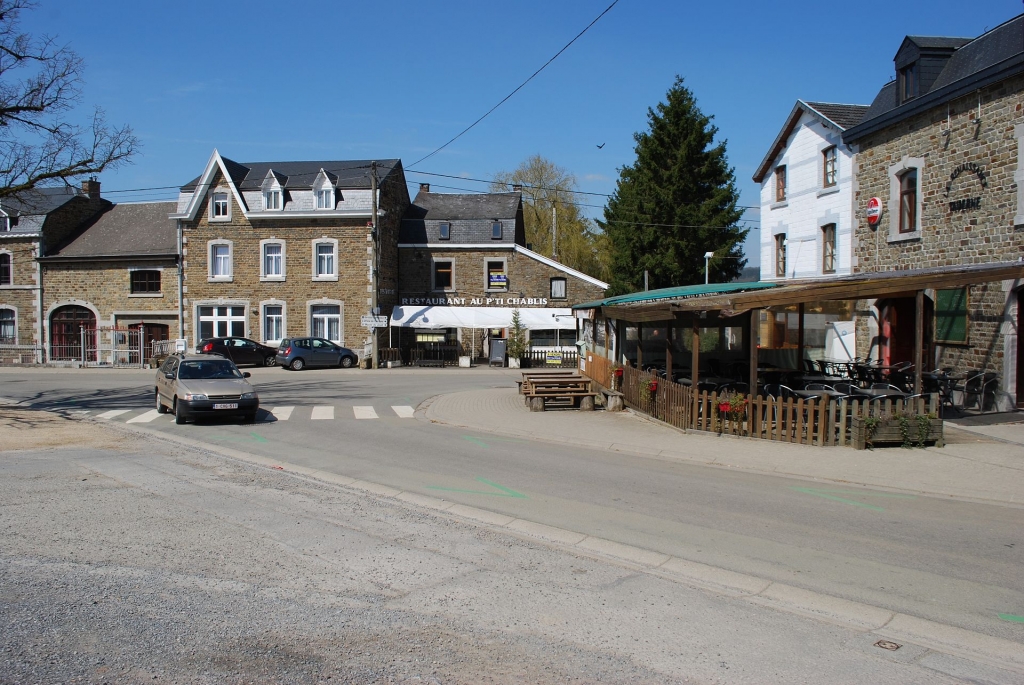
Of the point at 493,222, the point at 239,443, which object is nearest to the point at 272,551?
the point at 239,443

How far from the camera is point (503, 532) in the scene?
7898mm

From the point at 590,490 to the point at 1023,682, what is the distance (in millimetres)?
5803

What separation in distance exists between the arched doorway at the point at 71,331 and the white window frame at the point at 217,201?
9.00 metres

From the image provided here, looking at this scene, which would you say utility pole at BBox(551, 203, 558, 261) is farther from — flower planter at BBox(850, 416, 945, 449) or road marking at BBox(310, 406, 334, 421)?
flower planter at BBox(850, 416, 945, 449)

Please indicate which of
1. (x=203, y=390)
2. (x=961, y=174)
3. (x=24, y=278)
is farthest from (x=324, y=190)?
(x=961, y=174)

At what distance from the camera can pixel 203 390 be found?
56.0 ft

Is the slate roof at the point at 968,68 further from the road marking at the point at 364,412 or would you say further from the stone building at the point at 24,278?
the stone building at the point at 24,278

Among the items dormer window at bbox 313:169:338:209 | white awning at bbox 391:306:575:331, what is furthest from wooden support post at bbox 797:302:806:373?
dormer window at bbox 313:169:338:209

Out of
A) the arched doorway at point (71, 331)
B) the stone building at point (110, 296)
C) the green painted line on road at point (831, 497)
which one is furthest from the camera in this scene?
the arched doorway at point (71, 331)

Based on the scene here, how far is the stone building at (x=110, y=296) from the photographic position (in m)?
Result: 40.8

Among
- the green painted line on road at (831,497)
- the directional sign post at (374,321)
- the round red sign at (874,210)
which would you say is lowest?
the green painted line on road at (831,497)

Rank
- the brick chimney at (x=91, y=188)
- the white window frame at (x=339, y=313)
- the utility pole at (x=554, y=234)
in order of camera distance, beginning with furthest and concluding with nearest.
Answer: the utility pole at (x=554, y=234)
the brick chimney at (x=91, y=188)
the white window frame at (x=339, y=313)

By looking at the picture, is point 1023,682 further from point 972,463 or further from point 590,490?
point 972,463

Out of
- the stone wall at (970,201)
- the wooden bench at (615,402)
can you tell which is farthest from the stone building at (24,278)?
the stone wall at (970,201)
